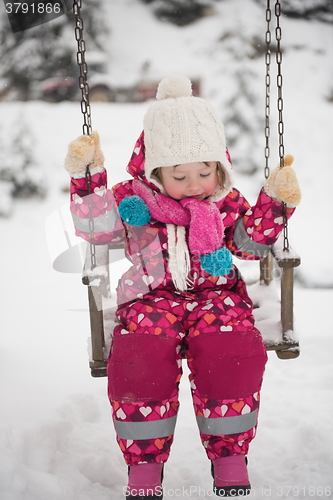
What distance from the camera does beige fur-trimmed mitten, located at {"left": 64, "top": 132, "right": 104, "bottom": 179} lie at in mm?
1481

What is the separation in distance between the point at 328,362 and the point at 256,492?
96 centimetres

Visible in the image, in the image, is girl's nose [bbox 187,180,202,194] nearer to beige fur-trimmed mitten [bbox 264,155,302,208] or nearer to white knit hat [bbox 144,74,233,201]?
white knit hat [bbox 144,74,233,201]

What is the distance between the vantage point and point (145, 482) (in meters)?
1.40

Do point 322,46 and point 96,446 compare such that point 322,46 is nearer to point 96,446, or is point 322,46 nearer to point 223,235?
point 223,235

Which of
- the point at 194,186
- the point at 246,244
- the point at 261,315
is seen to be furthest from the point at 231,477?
the point at 194,186

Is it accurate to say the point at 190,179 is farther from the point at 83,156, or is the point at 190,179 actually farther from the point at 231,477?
the point at 231,477

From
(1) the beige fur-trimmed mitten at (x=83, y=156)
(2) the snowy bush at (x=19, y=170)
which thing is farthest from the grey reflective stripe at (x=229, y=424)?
(2) the snowy bush at (x=19, y=170)

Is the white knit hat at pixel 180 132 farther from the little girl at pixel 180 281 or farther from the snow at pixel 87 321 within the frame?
the snow at pixel 87 321

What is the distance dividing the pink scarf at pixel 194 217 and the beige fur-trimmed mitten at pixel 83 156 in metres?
0.21

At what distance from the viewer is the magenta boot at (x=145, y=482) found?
1.38 m

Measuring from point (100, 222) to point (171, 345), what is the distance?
46 centimetres

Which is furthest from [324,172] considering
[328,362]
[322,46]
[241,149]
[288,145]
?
[328,362]

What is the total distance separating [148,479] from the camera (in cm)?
140

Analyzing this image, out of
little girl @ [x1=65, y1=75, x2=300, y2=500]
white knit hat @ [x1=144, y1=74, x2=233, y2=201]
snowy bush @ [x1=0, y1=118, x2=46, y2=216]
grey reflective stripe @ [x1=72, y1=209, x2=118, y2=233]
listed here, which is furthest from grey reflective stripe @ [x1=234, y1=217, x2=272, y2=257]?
snowy bush @ [x1=0, y1=118, x2=46, y2=216]
